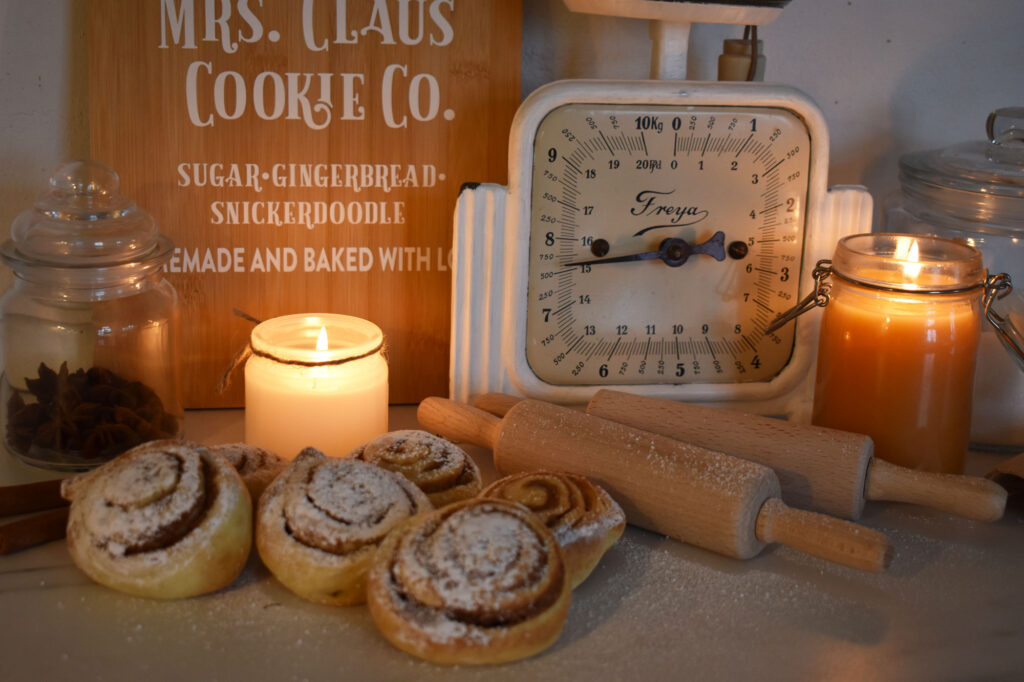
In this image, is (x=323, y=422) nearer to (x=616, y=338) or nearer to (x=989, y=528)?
(x=616, y=338)

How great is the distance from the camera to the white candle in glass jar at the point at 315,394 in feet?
2.81

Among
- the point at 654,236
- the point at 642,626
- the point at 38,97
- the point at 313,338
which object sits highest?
the point at 38,97

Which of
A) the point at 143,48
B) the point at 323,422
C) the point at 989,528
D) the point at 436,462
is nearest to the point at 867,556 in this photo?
the point at 989,528

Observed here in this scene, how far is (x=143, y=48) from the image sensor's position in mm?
932

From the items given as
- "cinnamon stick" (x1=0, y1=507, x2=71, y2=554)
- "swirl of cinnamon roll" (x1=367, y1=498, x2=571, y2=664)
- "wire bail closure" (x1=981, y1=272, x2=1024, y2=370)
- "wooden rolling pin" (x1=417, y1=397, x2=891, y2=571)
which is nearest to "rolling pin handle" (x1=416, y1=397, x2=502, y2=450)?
"wooden rolling pin" (x1=417, y1=397, x2=891, y2=571)

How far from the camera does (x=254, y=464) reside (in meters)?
0.79

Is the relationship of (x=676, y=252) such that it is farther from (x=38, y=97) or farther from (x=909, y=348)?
(x=38, y=97)

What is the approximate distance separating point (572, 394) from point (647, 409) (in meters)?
0.11

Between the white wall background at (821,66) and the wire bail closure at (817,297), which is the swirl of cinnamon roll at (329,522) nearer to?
the wire bail closure at (817,297)

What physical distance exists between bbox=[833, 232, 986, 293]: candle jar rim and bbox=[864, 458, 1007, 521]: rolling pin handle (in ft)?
0.50

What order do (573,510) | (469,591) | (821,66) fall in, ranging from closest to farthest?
(469,591), (573,510), (821,66)

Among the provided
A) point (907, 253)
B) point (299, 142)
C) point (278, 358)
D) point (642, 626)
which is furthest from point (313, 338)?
point (907, 253)

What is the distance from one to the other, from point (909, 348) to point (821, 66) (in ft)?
1.35

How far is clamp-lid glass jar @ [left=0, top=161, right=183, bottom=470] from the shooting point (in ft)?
2.72
